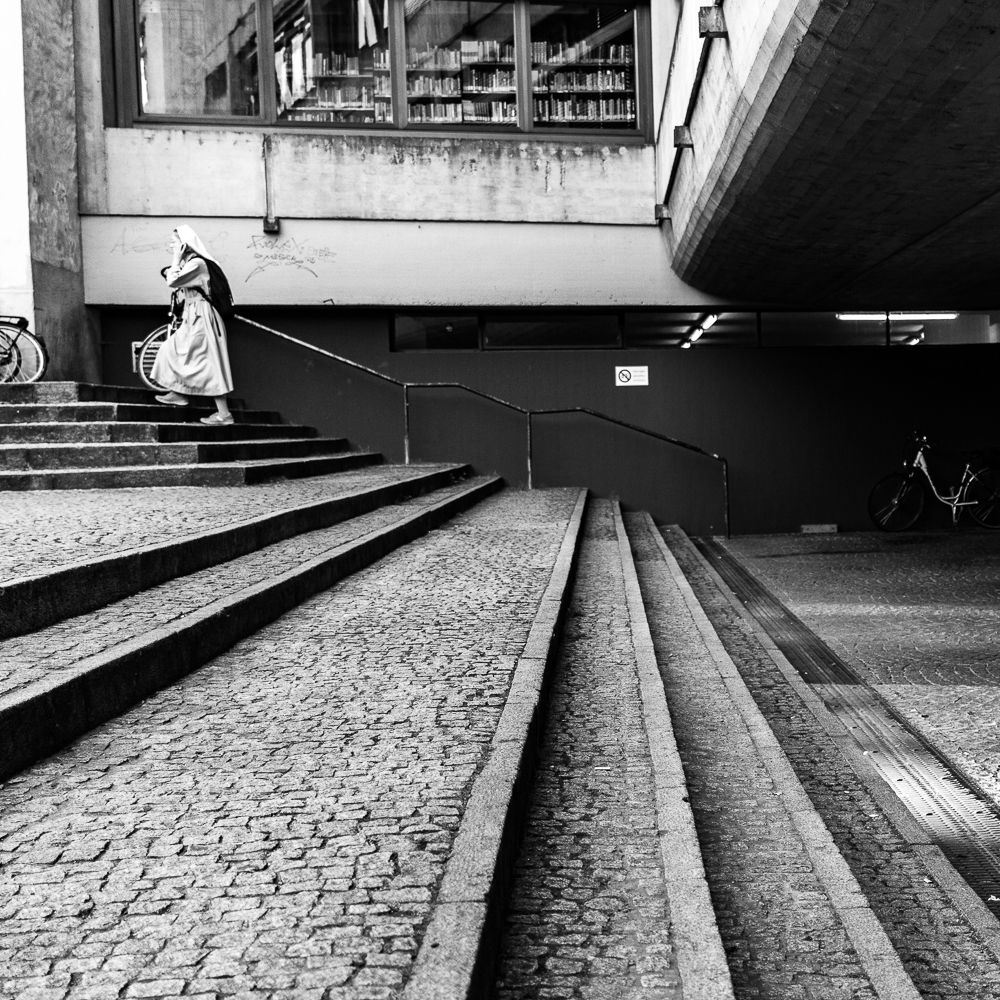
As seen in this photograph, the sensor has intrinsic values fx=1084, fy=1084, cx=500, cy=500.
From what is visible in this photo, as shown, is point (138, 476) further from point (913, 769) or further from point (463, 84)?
point (463, 84)

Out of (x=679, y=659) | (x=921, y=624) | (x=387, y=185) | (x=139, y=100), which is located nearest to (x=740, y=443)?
(x=387, y=185)

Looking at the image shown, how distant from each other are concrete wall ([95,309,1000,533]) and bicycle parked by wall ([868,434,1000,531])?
0.28 metres

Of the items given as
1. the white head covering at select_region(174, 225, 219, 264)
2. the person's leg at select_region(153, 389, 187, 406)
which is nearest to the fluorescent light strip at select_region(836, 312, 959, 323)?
the white head covering at select_region(174, 225, 219, 264)

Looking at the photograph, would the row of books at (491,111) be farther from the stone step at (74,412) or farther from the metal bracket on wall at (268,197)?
the stone step at (74,412)

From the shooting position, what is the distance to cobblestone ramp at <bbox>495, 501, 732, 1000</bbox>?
6.91 feet

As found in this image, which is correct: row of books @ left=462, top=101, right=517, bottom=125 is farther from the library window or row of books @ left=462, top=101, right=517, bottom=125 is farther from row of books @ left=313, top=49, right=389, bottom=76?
row of books @ left=313, top=49, right=389, bottom=76

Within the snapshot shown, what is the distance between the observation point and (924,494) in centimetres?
1423

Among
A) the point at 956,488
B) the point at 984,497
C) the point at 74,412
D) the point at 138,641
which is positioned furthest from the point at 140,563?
the point at 984,497

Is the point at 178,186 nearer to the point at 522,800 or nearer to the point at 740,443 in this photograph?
the point at 740,443

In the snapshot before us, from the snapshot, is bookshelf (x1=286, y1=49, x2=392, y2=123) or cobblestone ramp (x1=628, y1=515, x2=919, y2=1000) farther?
bookshelf (x1=286, y1=49, x2=392, y2=123)

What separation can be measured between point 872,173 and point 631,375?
20.7ft

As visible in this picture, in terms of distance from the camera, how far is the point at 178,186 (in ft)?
42.1

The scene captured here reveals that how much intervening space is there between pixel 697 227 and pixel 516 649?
7865 millimetres

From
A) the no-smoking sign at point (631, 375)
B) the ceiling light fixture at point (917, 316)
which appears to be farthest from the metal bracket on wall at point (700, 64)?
the ceiling light fixture at point (917, 316)
